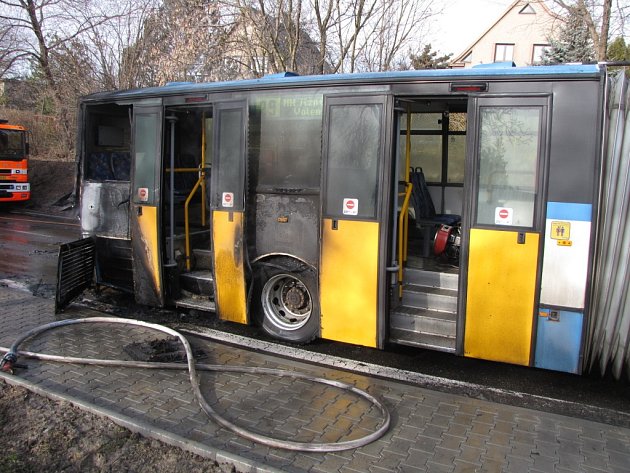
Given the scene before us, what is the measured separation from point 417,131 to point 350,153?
2493 millimetres

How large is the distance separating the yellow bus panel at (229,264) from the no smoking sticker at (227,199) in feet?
0.35

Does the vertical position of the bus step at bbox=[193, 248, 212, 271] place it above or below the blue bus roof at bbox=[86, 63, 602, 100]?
below

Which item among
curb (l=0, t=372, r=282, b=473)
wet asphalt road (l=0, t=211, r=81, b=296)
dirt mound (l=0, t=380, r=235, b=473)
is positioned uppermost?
wet asphalt road (l=0, t=211, r=81, b=296)

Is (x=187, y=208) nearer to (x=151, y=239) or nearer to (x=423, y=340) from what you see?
(x=151, y=239)

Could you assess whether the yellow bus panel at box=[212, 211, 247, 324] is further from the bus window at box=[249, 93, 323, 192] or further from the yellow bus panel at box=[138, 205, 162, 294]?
the yellow bus panel at box=[138, 205, 162, 294]

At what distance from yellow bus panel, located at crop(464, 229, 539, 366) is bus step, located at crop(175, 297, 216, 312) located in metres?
3.21

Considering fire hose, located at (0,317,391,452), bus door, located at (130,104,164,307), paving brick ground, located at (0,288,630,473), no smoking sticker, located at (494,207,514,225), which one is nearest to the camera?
paving brick ground, located at (0,288,630,473)

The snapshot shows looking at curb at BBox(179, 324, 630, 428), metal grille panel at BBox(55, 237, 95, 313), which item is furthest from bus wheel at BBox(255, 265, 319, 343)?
metal grille panel at BBox(55, 237, 95, 313)

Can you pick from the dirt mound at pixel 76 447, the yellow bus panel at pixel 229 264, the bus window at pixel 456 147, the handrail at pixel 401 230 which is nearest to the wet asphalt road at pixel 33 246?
the yellow bus panel at pixel 229 264

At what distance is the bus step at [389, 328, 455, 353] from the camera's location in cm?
531

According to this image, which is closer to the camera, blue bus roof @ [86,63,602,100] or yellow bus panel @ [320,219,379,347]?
blue bus roof @ [86,63,602,100]

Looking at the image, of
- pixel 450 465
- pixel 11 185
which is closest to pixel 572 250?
pixel 450 465

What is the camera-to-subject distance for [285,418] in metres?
4.36

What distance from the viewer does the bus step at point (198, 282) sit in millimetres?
6992
